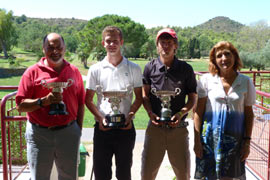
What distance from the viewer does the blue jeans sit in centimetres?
268

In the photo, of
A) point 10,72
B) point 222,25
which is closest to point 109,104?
point 10,72

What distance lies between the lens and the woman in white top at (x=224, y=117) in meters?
2.73

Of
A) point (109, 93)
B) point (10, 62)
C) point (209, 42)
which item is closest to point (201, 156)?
point (109, 93)

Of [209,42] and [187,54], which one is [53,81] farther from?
[209,42]

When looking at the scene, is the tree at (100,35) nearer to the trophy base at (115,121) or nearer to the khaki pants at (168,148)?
the khaki pants at (168,148)

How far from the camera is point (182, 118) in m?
3.11

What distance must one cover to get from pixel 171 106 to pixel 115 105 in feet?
1.97

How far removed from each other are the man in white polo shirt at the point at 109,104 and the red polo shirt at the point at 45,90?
205 mm

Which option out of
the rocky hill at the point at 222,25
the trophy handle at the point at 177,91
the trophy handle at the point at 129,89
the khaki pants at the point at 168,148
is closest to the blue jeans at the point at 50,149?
the trophy handle at the point at 129,89

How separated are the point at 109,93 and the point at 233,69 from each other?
4.07 feet

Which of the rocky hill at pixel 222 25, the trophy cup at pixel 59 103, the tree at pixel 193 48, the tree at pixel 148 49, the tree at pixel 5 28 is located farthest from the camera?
the rocky hill at pixel 222 25

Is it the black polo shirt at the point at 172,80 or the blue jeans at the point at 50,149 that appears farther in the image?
the black polo shirt at the point at 172,80

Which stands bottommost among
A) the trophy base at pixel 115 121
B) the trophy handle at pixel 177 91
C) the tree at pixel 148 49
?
the trophy base at pixel 115 121

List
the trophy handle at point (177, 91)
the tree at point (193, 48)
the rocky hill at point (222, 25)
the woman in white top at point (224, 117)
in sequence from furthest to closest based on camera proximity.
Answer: the rocky hill at point (222, 25)
the tree at point (193, 48)
the trophy handle at point (177, 91)
the woman in white top at point (224, 117)
